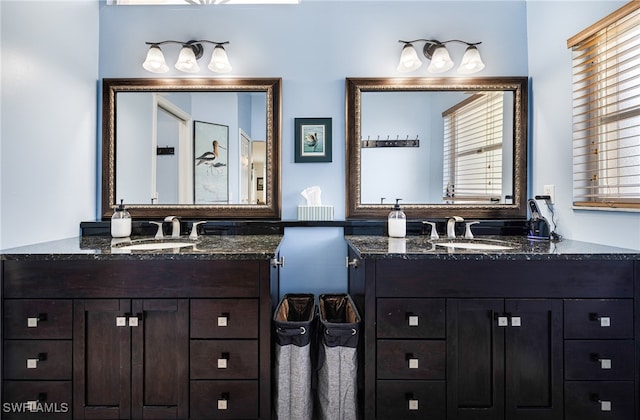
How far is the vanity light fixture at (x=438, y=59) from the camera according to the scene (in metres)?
1.99

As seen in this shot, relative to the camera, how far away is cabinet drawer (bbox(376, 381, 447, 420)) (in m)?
1.36

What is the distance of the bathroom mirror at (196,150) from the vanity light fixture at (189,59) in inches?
3.0

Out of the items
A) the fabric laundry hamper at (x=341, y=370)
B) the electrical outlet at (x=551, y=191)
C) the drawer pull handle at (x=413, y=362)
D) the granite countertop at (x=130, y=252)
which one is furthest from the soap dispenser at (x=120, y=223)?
the electrical outlet at (x=551, y=191)

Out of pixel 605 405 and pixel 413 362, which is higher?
pixel 413 362

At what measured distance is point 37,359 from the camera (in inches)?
52.8

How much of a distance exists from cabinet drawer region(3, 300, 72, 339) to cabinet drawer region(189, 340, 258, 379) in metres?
0.51

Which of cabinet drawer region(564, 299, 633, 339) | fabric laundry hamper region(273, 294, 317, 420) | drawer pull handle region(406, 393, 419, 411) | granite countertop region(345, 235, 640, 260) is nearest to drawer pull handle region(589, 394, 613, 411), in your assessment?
cabinet drawer region(564, 299, 633, 339)

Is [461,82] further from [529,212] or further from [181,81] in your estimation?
[181,81]

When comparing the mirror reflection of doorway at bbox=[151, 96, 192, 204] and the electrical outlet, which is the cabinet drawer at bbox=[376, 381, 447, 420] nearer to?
the electrical outlet

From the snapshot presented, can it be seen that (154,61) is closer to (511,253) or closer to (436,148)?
(436,148)

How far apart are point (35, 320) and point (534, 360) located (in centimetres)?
198

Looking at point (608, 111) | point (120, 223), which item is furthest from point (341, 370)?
point (608, 111)

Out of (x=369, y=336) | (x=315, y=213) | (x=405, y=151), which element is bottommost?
(x=369, y=336)

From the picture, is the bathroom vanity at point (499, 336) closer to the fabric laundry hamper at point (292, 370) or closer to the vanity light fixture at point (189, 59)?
the fabric laundry hamper at point (292, 370)
